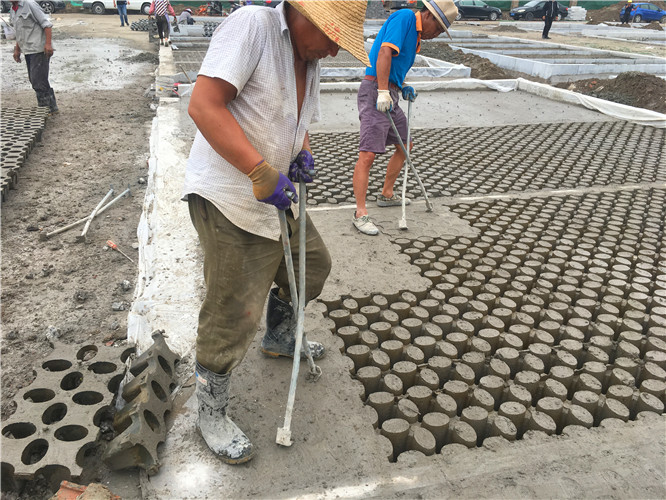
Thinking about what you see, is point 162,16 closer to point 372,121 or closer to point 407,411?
point 372,121

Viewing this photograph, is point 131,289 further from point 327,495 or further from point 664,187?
point 664,187

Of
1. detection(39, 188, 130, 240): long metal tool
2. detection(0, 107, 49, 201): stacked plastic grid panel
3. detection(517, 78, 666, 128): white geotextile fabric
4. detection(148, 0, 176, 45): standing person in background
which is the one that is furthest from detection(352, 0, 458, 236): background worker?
detection(148, 0, 176, 45): standing person in background

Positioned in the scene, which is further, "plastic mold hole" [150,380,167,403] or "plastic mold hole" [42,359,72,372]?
"plastic mold hole" [42,359,72,372]

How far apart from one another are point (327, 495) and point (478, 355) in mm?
A: 1219

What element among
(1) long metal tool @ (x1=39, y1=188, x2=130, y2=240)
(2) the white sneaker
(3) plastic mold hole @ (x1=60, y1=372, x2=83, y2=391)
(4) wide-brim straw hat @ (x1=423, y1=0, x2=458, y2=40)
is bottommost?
(1) long metal tool @ (x1=39, y1=188, x2=130, y2=240)

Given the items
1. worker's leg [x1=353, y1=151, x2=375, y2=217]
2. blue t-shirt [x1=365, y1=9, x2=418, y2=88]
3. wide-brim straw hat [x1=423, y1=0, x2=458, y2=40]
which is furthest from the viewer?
worker's leg [x1=353, y1=151, x2=375, y2=217]

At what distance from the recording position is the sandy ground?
201cm

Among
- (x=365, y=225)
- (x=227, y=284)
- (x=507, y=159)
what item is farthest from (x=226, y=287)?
(x=507, y=159)

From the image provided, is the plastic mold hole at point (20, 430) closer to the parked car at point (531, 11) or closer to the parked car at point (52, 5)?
the parked car at point (52, 5)

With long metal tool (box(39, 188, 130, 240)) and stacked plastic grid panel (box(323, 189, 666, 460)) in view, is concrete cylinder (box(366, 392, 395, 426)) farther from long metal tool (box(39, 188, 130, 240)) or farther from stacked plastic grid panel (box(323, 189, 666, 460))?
long metal tool (box(39, 188, 130, 240))

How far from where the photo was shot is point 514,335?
294cm

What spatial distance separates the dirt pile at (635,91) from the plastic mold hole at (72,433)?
11.0 meters

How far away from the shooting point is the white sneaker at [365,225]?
4.20 meters

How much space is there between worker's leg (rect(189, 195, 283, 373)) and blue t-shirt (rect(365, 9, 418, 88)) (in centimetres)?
250
